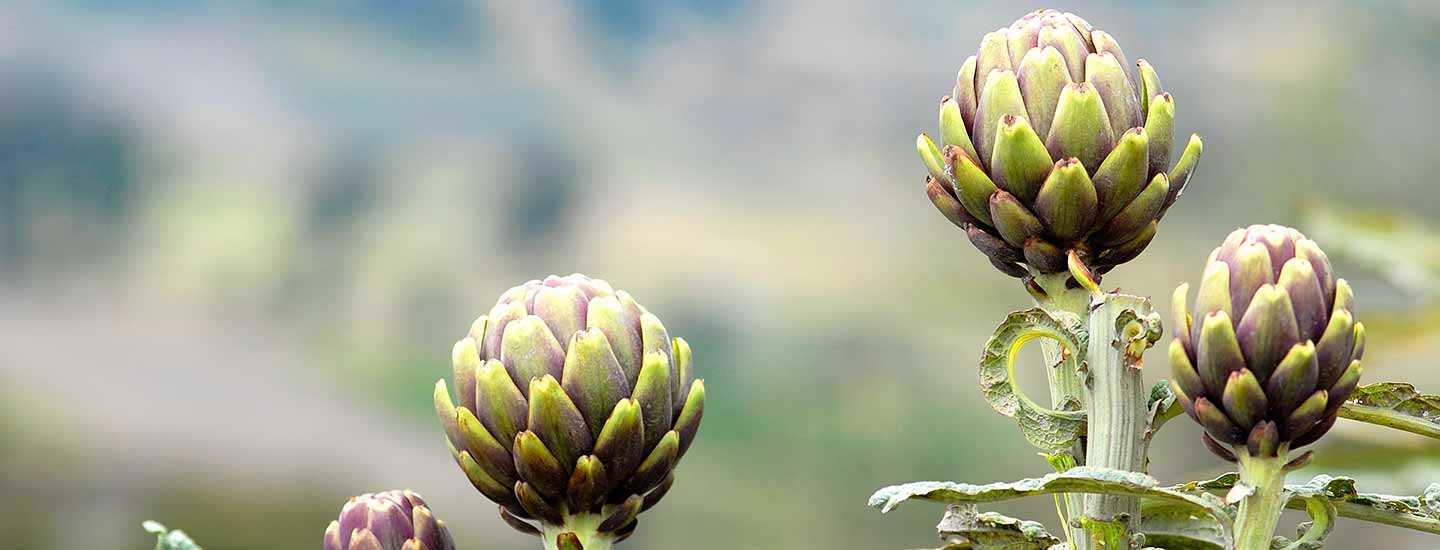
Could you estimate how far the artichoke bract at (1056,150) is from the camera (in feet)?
1.89

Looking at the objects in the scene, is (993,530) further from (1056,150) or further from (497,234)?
(497,234)

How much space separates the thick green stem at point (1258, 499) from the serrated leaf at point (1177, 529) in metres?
0.07

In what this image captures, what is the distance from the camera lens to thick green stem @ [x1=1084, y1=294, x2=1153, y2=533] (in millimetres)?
575

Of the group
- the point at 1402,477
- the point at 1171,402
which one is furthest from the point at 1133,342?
the point at 1402,477

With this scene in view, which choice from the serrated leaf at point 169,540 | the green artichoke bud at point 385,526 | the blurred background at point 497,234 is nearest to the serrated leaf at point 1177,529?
the green artichoke bud at point 385,526

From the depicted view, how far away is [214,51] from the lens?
2.78 metres

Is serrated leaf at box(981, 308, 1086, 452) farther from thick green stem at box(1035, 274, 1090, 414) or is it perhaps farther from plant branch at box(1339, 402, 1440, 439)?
plant branch at box(1339, 402, 1440, 439)

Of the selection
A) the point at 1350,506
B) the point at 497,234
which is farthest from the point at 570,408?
the point at 497,234

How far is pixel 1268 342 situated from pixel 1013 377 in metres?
0.13

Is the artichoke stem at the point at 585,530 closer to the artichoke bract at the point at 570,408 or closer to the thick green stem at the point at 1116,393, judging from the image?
the artichoke bract at the point at 570,408

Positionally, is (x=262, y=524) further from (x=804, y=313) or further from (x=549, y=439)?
(x=549, y=439)

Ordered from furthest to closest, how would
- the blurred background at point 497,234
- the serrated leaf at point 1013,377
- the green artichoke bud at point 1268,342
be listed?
the blurred background at point 497,234 < the serrated leaf at point 1013,377 < the green artichoke bud at point 1268,342

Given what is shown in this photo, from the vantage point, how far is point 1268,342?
0.50 metres

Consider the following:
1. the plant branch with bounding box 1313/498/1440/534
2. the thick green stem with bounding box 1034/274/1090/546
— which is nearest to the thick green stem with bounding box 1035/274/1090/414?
the thick green stem with bounding box 1034/274/1090/546
